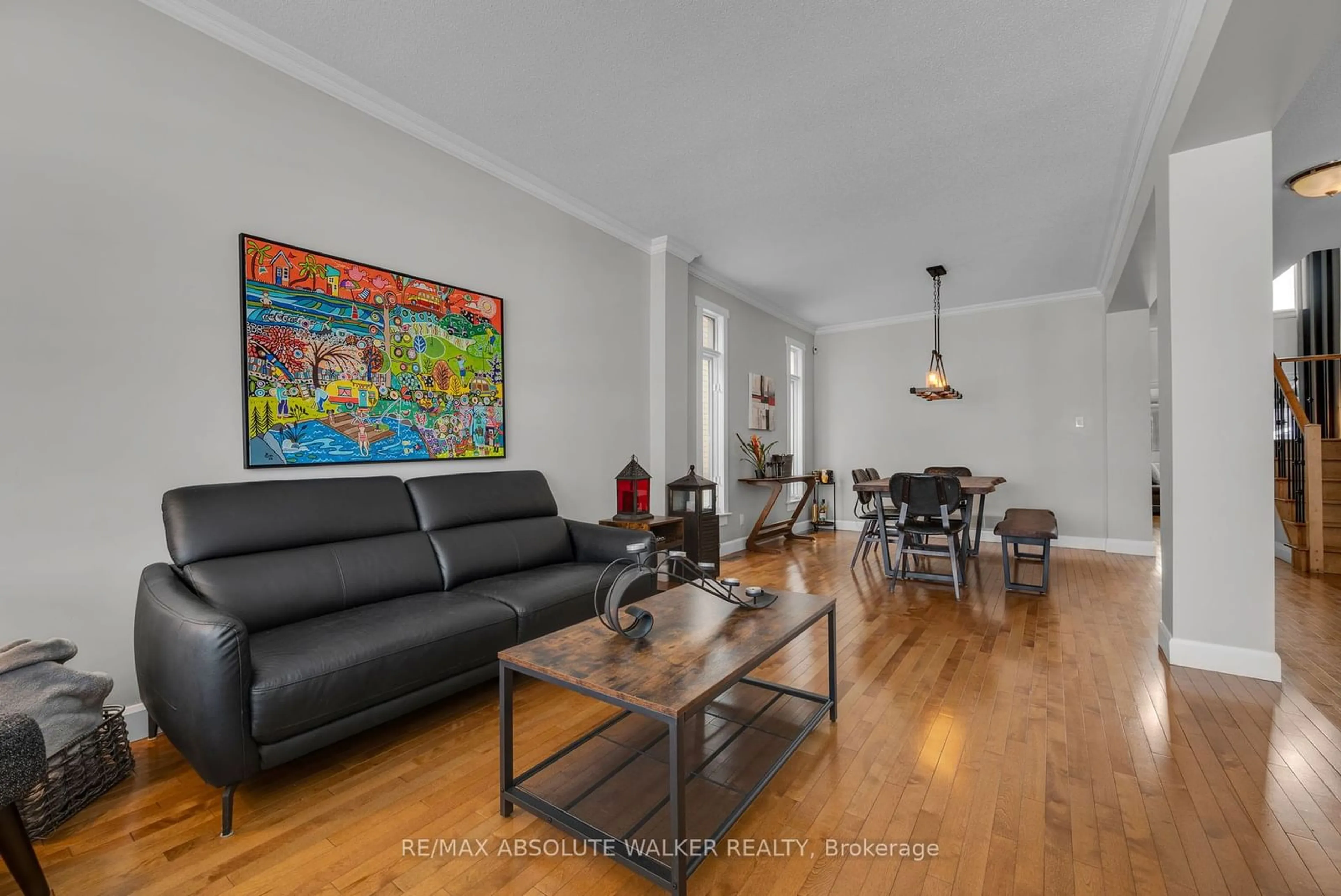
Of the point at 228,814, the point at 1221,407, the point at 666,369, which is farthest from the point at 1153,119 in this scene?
the point at 228,814

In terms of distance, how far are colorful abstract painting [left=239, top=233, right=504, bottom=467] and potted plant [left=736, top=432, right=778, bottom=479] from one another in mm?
3294

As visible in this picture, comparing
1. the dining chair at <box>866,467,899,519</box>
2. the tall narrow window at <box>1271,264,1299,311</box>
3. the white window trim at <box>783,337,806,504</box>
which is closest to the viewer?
the dining chair at <box>866,467,899,519</box>

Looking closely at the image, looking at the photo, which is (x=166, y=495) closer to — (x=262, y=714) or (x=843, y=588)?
(x=262, y=714)

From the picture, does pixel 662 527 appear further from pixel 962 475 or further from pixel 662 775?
pixel 962 475

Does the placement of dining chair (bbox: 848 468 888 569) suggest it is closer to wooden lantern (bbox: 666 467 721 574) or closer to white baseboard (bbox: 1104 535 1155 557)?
wooden lantern (bbox: 666 467 721 574)

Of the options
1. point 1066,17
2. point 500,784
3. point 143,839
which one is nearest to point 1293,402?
point 1066,17

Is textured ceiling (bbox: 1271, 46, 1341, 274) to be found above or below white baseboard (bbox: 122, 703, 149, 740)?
above

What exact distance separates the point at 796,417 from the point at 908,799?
6044 mm

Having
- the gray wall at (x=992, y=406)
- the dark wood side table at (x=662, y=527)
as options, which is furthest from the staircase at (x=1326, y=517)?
the dark wood side table at (x=662, y=527)

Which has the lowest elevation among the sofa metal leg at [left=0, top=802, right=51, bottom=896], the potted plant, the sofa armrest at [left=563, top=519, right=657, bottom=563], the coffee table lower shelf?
the coffee table lower shelf

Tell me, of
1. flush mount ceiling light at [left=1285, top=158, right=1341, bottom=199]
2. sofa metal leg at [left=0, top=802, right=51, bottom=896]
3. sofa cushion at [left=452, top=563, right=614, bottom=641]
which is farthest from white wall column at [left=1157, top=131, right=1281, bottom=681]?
sofa metal leg at [left=0, top=802, right=51, bottom=896]

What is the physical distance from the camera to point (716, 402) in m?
5.93

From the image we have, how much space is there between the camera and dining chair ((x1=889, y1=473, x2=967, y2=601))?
14.5ft

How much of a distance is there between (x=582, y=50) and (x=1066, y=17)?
2032 mm
